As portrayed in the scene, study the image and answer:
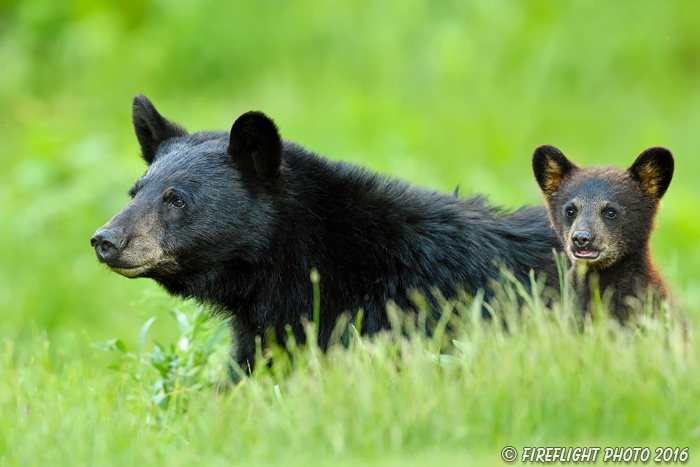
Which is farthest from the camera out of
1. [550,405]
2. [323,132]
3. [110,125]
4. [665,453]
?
[110,125]

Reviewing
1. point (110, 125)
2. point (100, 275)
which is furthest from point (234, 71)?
point (100, 275)

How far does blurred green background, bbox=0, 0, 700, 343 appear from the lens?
1265 centimetres

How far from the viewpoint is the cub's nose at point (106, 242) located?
A: 5074 millimetres

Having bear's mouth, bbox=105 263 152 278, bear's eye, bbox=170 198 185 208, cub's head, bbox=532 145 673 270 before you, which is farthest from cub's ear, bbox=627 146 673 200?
bear's mouth, bbox=105 263 152 278

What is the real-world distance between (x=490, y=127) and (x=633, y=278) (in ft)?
31.0

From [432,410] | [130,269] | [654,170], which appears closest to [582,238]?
[654,170]

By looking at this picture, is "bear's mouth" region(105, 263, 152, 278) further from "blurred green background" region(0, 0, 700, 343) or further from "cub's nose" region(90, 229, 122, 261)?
"blurred green background" region(0, 0, 700, 343)

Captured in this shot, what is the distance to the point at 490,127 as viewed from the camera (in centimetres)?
1429

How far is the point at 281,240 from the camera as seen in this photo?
536 cm

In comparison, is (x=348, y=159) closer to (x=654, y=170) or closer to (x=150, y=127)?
(x=150, y=127)

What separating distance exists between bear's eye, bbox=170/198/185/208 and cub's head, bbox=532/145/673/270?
198 cm

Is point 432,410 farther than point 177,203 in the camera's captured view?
No

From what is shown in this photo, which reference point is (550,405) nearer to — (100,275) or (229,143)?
(229,143)

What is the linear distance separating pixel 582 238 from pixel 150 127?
2.55 metres
